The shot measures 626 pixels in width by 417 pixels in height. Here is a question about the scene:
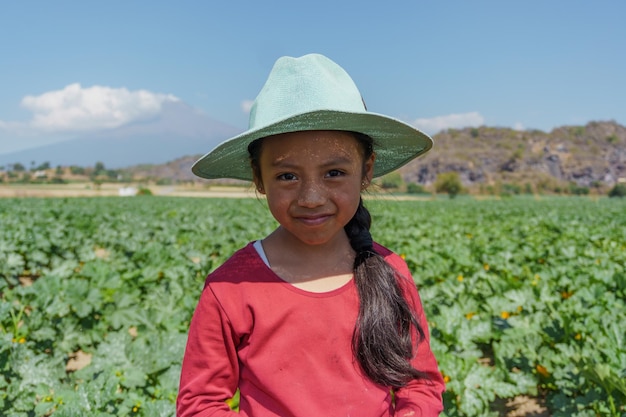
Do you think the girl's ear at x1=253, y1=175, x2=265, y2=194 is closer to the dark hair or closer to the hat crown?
the dark hair

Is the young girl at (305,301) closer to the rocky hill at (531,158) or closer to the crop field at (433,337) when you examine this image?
the crop field at (433,337)

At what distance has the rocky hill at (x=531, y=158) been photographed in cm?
10425

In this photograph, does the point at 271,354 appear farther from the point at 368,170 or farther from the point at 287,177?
the point at 368,170

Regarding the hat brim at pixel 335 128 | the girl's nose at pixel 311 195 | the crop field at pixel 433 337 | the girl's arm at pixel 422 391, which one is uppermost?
the hat brim at pixel 335 128

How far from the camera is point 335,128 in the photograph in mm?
1305

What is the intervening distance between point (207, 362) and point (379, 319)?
0.44 metres

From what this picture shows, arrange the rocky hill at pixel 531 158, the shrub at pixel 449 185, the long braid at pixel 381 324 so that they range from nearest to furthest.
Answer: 1. the long braid at pixel 381 324
2. the shrub at pixel 449 185
3. the rocky hill at pixel 531 158

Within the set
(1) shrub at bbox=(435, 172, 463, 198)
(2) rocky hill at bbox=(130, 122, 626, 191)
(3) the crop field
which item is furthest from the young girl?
(2) rocky hill at bbox=(130, 122, 626, 191)

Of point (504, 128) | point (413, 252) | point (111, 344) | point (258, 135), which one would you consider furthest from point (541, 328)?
point (504, 128)

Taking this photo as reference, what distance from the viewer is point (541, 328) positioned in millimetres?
3461

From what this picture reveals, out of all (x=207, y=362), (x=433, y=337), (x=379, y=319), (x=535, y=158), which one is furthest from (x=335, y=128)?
(x=535, y=158)

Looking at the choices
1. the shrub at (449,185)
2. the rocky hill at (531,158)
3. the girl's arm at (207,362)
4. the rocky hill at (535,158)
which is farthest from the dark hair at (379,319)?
the rocky hill at (535,158)

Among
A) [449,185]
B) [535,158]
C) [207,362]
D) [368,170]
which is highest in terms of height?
[535,158]

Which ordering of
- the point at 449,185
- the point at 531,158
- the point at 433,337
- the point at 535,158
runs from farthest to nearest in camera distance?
the point at 531,158 < the point at 535,158 < the point at 449,185 < the point at 433,337
